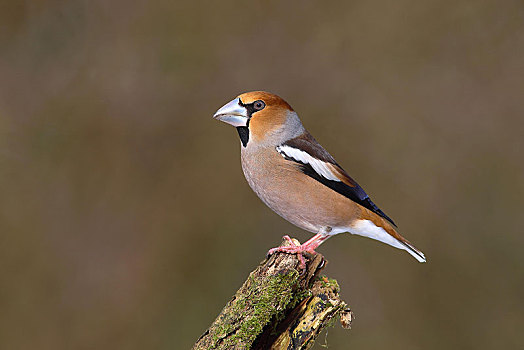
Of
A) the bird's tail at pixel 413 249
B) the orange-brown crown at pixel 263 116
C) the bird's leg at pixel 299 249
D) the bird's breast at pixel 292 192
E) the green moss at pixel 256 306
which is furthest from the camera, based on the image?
the bird's tail at pixel 413 249

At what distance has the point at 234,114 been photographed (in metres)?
2.65

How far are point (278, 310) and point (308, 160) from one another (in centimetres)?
77

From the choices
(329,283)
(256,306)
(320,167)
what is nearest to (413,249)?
(329,283)

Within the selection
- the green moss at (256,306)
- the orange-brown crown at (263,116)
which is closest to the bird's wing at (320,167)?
the orange-brown crown at (263,116)

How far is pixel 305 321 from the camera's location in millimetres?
2395

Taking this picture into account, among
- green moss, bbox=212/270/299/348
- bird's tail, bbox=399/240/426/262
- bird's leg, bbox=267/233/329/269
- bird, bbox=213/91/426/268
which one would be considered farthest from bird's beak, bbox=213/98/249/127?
bird's tail, bbox=399/240/426/262

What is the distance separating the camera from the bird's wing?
2629 mm

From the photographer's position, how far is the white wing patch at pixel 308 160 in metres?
2.63

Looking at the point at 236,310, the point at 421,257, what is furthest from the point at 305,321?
the point at 421,257

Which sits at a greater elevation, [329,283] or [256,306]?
[256,306]

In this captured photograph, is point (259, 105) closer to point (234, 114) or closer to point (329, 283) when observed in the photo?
point (234, 114)

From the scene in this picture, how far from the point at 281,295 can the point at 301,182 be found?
58 centimetres

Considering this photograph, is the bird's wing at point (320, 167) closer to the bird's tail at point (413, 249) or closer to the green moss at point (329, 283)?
the bird's tail at point (413, 249)

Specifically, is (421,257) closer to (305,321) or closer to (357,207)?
(357,207)
